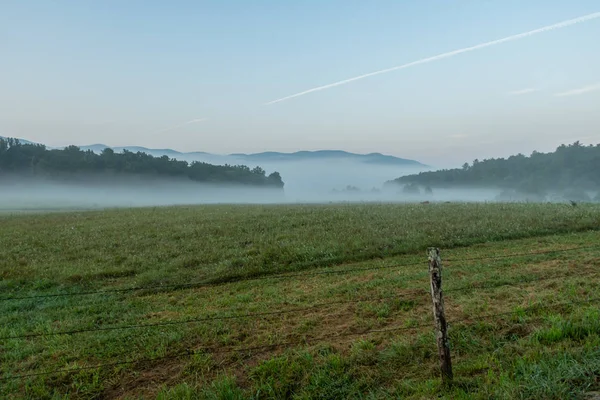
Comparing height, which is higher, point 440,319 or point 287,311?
point 440,319

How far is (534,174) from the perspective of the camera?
441 ft

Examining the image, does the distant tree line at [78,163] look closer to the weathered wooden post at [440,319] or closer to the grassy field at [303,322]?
the grassy field at [303,322]

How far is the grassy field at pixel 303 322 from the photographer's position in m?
5.11

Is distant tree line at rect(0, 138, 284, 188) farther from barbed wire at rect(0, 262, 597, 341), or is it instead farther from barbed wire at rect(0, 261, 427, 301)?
barbed wire at rect(0, 262, 597, 341)

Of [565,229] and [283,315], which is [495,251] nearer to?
[565,229]

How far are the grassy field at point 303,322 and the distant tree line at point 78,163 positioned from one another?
153 meters

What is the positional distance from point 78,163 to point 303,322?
17368 centimetres

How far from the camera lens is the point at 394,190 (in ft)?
607

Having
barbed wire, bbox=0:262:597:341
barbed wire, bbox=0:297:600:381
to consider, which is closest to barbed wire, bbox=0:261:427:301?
barbed wire, bbox=0:262:597:341

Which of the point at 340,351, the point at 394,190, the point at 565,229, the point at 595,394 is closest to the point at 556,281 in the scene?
the point at 595,394

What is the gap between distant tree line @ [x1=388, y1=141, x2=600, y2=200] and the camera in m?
125

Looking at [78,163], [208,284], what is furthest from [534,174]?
[78,163]

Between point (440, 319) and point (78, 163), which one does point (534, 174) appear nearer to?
point (440, 319)

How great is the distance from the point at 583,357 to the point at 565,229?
17.6 meters
